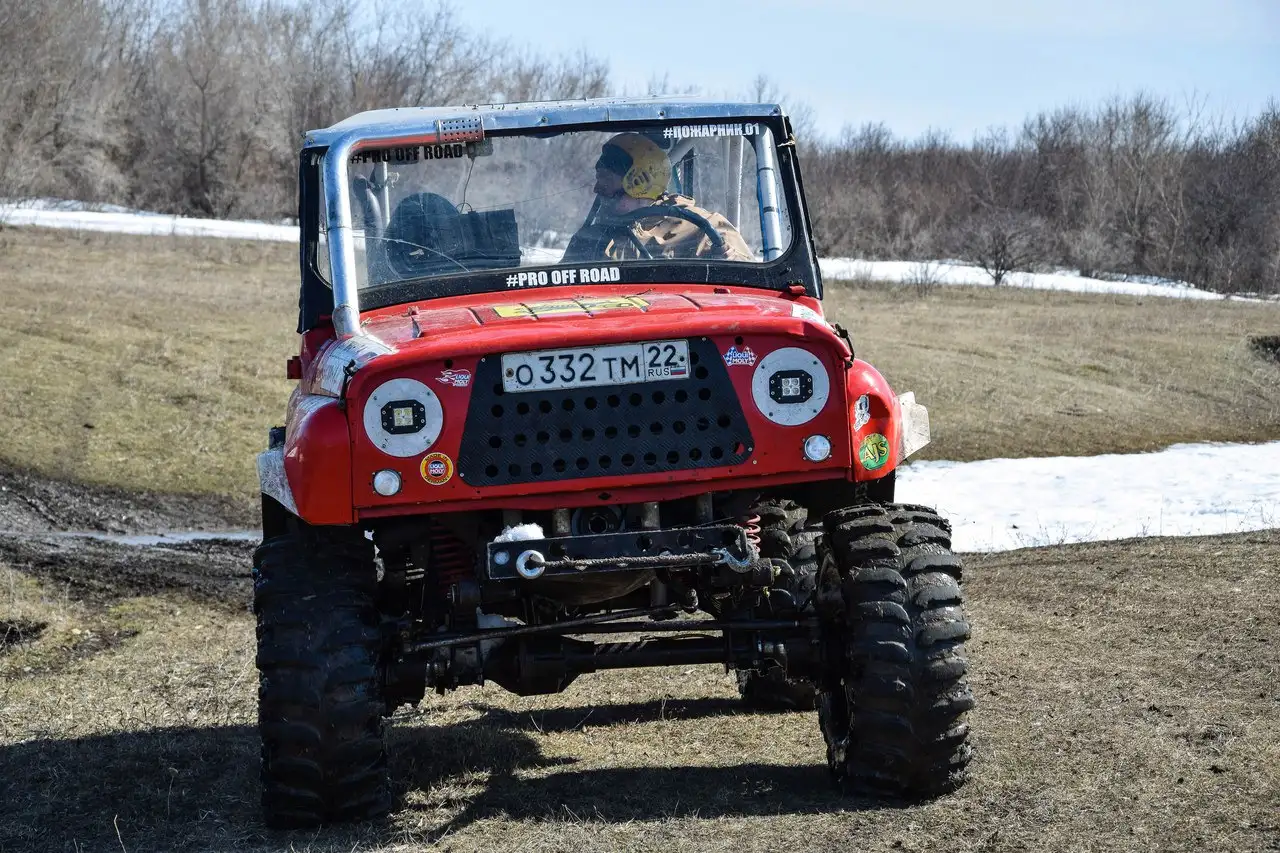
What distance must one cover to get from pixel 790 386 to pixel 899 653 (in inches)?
37.6

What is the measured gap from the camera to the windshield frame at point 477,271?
20.6 feet

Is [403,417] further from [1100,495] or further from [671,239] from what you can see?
[1100,495]

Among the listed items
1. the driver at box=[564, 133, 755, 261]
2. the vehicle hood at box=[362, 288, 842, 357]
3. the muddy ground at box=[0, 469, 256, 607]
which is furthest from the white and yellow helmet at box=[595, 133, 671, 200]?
the muddy ground at box=[0, 469, 256, 607]

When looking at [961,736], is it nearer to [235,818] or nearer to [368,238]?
[235,818]

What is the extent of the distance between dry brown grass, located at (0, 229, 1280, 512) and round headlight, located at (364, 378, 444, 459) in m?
10.9

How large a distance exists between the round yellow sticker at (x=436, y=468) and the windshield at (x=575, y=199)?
146 cm

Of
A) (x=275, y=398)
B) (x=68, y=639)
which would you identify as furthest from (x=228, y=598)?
(x=275, y=398)

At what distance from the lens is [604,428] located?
5316 mm

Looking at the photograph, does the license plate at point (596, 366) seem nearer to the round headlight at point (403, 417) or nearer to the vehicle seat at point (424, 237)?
the round headlight at point (403, 417)

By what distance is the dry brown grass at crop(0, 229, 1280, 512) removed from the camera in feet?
55.1

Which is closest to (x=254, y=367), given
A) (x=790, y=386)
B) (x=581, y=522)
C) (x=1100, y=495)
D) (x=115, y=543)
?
(x=115, y=543)

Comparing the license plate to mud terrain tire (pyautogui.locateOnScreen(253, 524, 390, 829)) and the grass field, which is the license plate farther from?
the grass field

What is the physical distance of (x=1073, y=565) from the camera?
10656mm

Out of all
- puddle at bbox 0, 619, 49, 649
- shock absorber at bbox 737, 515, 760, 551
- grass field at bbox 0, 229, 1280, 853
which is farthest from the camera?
puddle at bbox 0, 619, 49, 649
